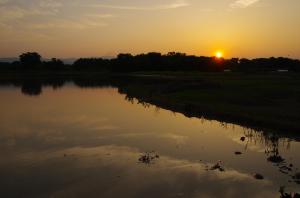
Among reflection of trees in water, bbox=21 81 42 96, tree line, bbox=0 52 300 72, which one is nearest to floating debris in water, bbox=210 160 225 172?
reflection of trees in water, bbox=21 81 42 96

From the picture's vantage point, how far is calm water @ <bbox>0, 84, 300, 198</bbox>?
17078mm

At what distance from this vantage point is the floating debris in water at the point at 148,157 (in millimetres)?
21775

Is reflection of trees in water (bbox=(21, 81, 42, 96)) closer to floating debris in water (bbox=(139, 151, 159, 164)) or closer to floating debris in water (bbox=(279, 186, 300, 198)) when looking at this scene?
floating debris in water (bbox=(139, 151, 159, 164))

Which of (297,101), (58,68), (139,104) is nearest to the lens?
(297,101)

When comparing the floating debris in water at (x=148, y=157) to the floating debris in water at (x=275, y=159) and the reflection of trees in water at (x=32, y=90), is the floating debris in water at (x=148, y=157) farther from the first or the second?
the reflection of trees in water at (x=32, y=90)

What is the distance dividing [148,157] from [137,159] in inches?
25.7

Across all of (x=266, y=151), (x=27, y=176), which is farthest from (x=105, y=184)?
(x=266, y=151)

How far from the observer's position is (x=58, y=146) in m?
25.4

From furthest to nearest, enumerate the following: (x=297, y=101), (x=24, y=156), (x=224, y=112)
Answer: (x=297, y=101) → (x=224, y=112) → (x=24, y=156)

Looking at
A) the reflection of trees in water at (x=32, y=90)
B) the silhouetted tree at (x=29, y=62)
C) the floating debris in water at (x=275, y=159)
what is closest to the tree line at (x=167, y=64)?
the silhouetted tree at (x=29, y=62)

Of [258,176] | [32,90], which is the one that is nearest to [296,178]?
[258,176]

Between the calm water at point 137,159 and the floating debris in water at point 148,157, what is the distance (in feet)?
0.78

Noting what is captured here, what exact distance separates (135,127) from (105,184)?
16.2 m

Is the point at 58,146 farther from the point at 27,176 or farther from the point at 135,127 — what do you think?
the point at 135,127
